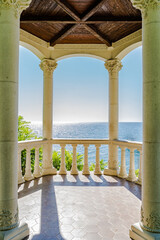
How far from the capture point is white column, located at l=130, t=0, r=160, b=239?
3.10m

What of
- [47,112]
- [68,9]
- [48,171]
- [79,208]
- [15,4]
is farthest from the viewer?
[47,112]

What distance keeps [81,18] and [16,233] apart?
19.8 ft

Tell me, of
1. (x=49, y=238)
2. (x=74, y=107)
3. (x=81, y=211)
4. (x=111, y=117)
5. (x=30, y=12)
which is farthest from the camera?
(x=74, y=107)

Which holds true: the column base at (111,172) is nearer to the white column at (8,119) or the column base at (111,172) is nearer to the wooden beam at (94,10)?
the white column at (8,119)

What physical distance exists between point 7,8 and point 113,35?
513cm

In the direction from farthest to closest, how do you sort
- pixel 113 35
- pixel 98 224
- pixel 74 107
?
pixel 74 107, pixel 113 35, pixel 98 224

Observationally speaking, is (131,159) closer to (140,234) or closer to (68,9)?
(140,234)

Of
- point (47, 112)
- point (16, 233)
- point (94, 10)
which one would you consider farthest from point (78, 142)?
point (94, 10)

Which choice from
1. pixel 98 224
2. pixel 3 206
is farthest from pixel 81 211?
pixel 3 206

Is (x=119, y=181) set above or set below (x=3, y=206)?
below

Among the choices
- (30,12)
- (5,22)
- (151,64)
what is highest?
(30,12)

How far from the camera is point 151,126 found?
313 cm

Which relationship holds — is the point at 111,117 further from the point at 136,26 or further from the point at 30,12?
the point at 30,12

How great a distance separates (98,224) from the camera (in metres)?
3.75
